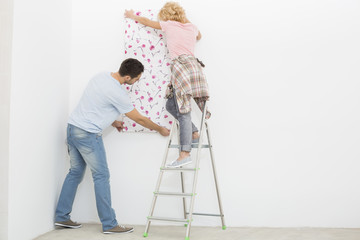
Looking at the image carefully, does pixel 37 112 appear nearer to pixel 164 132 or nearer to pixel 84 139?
pixel 84 139

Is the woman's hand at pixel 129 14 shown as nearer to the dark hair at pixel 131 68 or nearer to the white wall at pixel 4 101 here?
the dark hair at pixel 131 68

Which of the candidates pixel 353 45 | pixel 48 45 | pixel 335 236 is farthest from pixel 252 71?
pixel 48 45

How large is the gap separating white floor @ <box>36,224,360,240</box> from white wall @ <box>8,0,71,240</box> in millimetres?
285

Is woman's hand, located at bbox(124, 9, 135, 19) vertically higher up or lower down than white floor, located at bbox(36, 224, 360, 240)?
higher up

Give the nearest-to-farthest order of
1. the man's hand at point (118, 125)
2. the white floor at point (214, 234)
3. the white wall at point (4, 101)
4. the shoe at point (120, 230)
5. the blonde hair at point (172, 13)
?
the white wall at point (4, 101), the white floor at point (214, 234), the shoe at point (120, 230), the blonde hair at point (172, 13), the man's hand at point (118, 125)

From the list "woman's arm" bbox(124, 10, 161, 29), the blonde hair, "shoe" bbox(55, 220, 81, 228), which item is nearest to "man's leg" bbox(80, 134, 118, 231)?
"shoe" bbox(55, 220, 81, 228)

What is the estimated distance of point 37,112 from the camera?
9.69 feet

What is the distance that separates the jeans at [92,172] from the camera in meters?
3.17

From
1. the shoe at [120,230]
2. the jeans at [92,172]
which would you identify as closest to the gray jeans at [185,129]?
the jeans at [92,172]

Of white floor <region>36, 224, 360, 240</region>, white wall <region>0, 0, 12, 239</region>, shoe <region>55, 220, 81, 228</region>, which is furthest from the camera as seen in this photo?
shoe <region>55, 220, 81, 228</region>

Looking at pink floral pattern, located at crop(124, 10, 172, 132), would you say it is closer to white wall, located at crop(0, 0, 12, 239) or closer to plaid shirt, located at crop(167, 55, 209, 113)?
plaid shirt, located at crop(167, 55, 209, 113)

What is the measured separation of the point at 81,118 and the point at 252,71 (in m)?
1.66

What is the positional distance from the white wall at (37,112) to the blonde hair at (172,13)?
0.94 m

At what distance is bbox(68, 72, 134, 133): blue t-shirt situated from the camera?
3.16 metres
